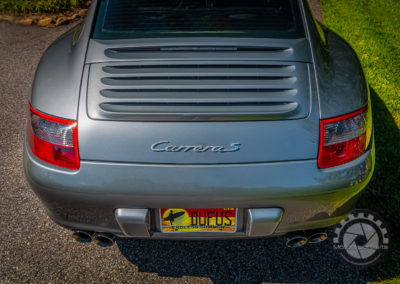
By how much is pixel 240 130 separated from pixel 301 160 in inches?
12.9

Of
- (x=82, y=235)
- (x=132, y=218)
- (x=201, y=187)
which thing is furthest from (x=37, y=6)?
(x=201, y=187)

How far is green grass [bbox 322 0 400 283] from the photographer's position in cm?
275

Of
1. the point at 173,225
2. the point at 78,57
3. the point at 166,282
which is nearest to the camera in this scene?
the point at 173,225

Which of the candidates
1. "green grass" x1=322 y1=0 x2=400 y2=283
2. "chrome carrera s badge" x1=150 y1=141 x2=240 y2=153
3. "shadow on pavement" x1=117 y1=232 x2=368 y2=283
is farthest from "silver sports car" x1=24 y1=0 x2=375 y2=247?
"green grass" x1=322 y1=0 x2=400 y2=283

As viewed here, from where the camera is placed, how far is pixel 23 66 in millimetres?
4898

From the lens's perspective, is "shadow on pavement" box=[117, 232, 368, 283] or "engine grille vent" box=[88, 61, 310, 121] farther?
"shadow on pavement" box=[117, 232, 368, 283]

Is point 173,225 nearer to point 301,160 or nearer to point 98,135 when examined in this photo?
point 98,135

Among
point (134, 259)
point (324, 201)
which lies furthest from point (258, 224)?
point (134, 259)

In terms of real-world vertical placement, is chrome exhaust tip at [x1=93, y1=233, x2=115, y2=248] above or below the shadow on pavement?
above

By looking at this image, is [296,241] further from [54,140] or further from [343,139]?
[54,140]

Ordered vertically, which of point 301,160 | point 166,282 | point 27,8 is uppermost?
point 301,160

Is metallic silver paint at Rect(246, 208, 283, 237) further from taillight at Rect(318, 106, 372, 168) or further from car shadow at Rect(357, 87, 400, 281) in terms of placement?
car shadow at Rect(357, 87, 400, 281)

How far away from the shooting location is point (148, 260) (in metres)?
2.52

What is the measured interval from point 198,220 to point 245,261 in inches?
→ 28.7
